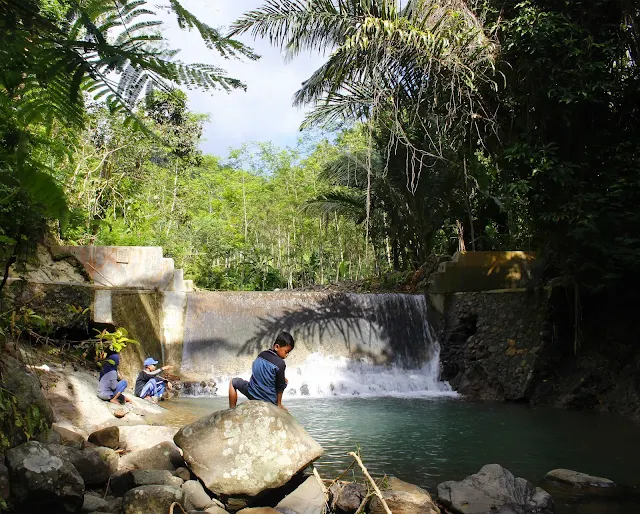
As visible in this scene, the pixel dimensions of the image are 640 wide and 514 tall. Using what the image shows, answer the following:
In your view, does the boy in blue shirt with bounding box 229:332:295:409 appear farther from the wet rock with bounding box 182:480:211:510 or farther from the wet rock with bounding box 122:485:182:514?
the wet rock with bounding box 122:485:182:514

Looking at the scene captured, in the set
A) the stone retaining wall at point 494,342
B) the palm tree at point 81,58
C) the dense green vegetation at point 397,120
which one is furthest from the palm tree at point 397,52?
the palm tree at point 81,58

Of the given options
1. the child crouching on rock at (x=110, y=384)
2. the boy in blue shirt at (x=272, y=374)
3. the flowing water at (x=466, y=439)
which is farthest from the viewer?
the child crouching on rock at (x=110, y=384)

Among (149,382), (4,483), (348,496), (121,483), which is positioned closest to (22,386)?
(4,483)

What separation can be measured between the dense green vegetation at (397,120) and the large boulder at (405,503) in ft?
9.19

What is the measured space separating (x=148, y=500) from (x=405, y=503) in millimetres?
1767

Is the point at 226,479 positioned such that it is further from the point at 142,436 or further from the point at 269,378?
the point at 142,436

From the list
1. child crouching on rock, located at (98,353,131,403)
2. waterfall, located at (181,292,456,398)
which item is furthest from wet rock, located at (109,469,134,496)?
waterfall, located at (181,292,456,398)

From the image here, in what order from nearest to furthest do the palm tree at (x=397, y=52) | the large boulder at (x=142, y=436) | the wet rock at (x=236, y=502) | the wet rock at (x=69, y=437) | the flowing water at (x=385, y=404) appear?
1. the wet rock at (x=236, y=502)
2. the wet rock at (x=69, y=437)
3. the large boulder at (x=142, y=436)
4. the flowing water at (x=385, y=404)
5. the palm tree at (x=397, y=52)

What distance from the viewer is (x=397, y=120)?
→ 9.77m

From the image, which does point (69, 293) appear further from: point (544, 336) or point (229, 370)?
point (544, 336)

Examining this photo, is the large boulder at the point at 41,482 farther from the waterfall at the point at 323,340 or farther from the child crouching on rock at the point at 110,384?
the waterfall at the point at 323,340

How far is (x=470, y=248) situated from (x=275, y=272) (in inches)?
295

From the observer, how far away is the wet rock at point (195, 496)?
3.98 meters

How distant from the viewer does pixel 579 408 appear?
8.81 metres
